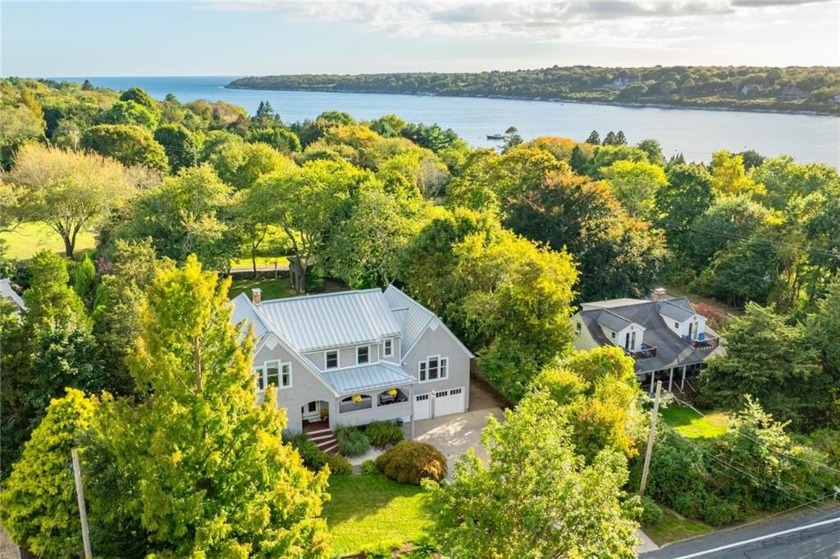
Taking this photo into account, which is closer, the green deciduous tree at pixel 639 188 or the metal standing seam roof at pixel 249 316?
the metal standing seam roof at pixel 249 316

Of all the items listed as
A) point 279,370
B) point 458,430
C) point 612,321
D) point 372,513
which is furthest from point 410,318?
point 612,321

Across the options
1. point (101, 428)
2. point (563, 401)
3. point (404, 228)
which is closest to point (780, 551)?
point (563, 401)

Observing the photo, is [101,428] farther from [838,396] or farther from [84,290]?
[838,396]

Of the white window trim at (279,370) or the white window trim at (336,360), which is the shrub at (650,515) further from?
the white window trim at (279,370)

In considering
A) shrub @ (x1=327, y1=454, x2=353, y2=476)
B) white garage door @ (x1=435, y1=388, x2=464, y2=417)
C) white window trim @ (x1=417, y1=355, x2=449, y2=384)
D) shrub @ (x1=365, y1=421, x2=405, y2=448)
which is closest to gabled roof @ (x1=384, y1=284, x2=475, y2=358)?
white window trim @ (x1=417, y1=355, x2=449, y2=384)

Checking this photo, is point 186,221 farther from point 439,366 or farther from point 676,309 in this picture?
point 676,309

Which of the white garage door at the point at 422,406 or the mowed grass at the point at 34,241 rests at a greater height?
the mowed grass at the point at 34,241

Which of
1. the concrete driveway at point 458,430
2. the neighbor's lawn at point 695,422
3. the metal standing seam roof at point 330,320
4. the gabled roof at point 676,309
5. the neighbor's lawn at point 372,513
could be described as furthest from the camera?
the gabled roof at point 676,309

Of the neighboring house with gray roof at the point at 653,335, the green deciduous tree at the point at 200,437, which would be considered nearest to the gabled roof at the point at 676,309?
the neighboring house with gray roof at the point at 653,335
